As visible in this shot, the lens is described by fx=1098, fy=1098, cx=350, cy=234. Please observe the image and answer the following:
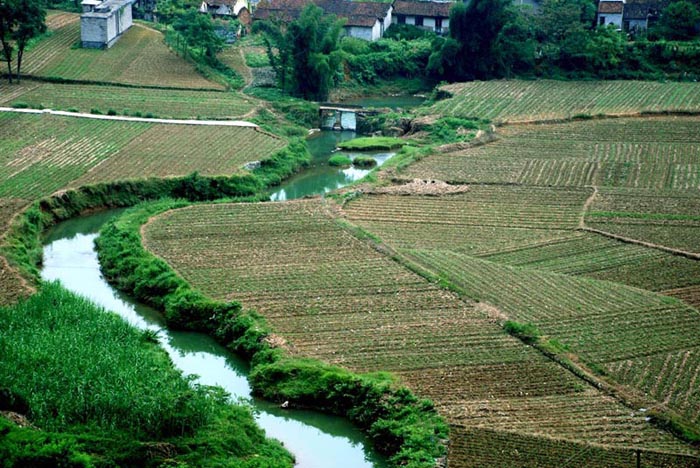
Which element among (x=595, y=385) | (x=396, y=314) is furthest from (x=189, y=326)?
(x=595, y=385)

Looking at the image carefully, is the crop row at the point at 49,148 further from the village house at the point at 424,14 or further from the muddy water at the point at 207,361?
the village house at the point at 424,14

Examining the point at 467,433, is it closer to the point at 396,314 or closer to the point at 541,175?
the point at 396,314

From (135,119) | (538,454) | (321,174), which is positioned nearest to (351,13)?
(135,119)

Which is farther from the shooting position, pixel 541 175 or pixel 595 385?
pixel 541 175

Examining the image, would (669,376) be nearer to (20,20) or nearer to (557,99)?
(557,99)

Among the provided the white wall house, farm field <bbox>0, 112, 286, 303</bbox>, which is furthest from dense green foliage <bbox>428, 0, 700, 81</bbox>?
farm field <bbox>0, 112, 286, 303</bbox>

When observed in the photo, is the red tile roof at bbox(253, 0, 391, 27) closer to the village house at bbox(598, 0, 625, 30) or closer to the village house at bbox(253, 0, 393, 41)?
the village house at bbox(253, 0, 393, 41)

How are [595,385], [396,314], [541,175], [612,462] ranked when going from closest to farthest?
1. [612,462]
2. [595,385]
3. [396,314]
4. [541,175]
